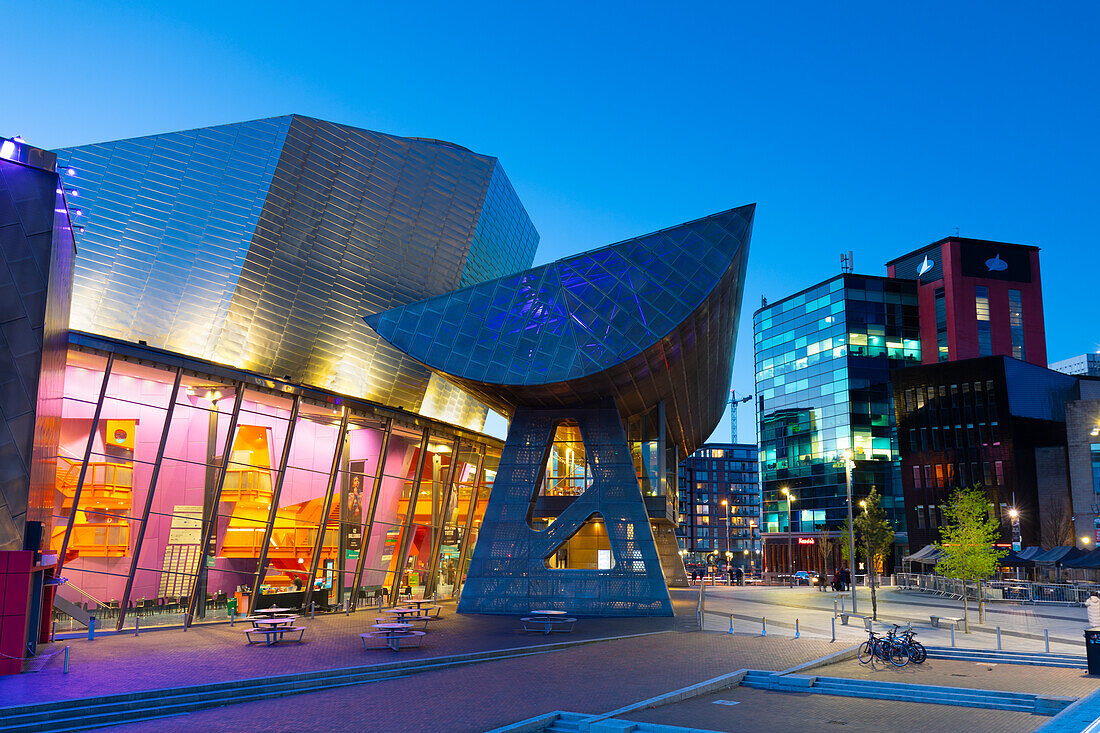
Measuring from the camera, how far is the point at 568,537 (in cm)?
3127

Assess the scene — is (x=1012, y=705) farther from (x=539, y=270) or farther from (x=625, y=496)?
(x=539, y=270)

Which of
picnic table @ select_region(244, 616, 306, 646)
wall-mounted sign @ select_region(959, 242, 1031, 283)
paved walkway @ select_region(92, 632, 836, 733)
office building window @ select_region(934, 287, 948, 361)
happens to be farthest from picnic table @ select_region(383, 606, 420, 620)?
wall-mounted sign @ select_region(959, 242, 1031, 283)

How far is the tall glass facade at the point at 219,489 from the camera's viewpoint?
81.0ft

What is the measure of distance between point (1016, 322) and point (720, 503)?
3859 inches

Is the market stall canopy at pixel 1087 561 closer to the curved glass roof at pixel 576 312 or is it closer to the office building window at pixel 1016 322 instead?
the curved glass roof at pixel 576 312

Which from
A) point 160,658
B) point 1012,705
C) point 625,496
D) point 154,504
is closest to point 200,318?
point 154,504

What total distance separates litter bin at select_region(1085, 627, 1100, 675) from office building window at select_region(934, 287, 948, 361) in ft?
247

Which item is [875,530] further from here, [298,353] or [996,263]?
[298,353]

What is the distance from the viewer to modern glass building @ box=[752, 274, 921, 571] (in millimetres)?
88062

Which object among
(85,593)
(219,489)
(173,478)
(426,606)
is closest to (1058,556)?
(426,606)

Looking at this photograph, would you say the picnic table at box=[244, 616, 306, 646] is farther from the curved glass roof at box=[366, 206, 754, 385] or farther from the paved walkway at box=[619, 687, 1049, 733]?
the curved glass roof at box=[366, 206, 754, 385]

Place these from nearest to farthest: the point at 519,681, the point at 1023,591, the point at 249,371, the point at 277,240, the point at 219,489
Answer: the point at 519,681
the point at 219,489
the point at 249,371
the point at 277,240
the point at 1023,591

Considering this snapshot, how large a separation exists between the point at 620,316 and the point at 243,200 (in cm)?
1466

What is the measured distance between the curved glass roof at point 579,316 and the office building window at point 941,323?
6580 centimetres
